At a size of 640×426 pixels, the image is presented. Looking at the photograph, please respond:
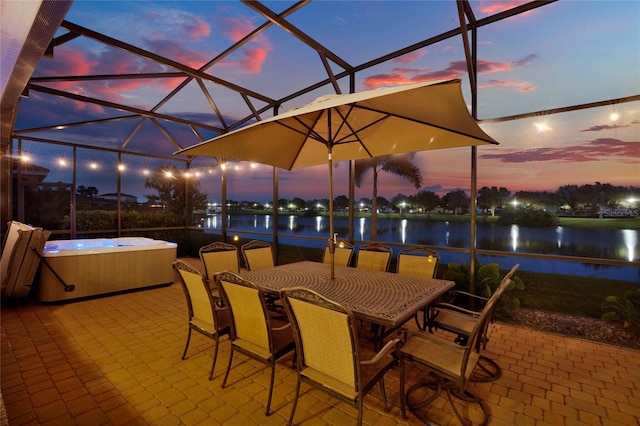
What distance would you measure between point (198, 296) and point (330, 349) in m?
1.52

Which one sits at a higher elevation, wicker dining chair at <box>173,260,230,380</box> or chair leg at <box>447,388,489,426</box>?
wicker dining chair at <box>173,260,230,380</box>

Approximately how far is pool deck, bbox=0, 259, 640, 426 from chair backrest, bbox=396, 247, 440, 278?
106 cm

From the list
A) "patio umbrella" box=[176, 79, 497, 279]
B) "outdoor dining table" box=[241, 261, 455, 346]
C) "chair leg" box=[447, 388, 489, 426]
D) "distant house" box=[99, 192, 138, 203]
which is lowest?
"chair leg" box=[447, 388, 489, 426]

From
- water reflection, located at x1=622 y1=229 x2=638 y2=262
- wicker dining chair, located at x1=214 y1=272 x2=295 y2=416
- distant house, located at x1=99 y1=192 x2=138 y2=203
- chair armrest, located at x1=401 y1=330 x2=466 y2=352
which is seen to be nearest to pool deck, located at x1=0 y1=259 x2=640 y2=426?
wicker dining chair, located at x1=214 y1=272 x2=295 y2=416

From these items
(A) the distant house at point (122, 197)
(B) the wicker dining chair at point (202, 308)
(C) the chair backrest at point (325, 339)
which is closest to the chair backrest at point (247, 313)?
(B) the wicker dining chair at point (202, 308)

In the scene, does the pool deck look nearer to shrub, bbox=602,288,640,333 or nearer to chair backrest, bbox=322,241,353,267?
shrub, bbox=602,288,640,333

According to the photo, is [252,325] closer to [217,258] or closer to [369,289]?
[369,289]

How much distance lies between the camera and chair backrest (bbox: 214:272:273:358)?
2129 millimetres

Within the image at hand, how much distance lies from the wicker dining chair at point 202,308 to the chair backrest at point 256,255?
1.18m

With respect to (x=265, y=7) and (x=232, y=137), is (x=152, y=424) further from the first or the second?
(x=265, y=7)

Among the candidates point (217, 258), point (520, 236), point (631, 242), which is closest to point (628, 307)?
point (631, 242)

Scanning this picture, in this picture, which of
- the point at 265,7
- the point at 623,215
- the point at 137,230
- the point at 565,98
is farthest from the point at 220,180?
the point at 623,215

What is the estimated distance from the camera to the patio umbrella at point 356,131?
2227mm

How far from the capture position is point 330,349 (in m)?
1.77
